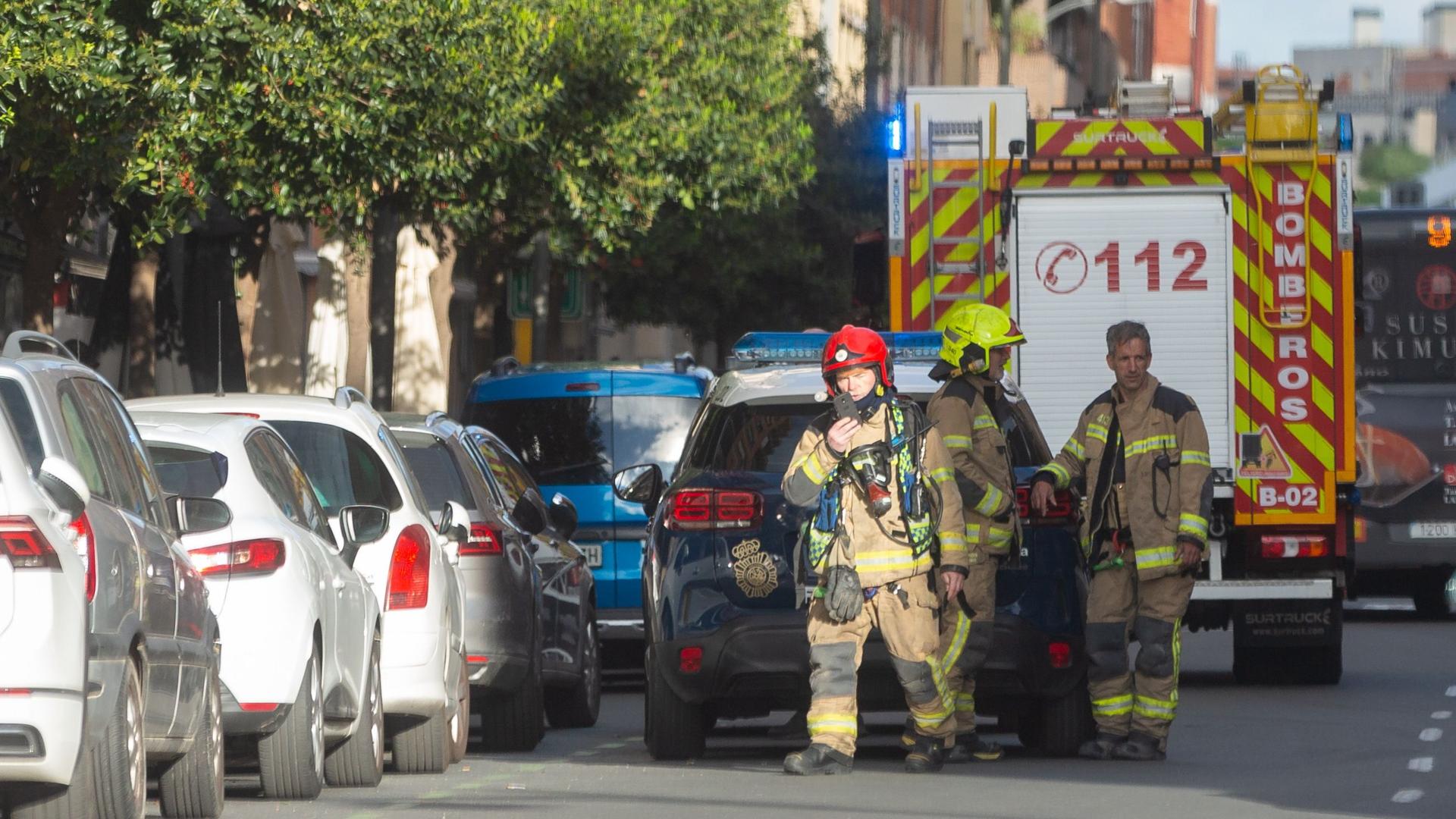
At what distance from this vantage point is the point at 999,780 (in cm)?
1070

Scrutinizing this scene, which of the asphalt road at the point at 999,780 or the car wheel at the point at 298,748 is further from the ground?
the car wheel at the point at 298,748

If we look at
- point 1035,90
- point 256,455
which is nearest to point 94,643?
point 256,455

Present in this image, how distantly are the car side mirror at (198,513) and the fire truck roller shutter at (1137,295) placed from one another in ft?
20.9

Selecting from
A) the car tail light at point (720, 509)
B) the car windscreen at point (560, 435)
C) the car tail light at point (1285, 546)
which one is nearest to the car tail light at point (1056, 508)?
the car tail light at point (720, 509)

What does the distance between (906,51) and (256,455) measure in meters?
59.9

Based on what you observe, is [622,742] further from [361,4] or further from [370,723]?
[361,4]

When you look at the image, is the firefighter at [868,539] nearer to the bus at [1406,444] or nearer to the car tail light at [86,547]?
the car tail light at [86,547]

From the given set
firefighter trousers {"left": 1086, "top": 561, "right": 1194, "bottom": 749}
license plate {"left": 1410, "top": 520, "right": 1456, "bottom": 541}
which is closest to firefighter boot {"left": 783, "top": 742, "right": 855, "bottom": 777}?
firefighter trousers {"left": 1086, "top": 561, "right": 1194, "bottom": 749}

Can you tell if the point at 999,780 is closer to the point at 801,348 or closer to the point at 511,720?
the point at 801,348

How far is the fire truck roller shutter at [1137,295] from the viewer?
48.0 feet

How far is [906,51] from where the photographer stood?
68.7m

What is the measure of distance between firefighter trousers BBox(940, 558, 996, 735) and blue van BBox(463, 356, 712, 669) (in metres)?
6.13

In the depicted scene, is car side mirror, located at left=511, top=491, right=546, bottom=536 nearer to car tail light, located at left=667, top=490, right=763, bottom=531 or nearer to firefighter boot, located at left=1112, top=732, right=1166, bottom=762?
car tail light, located at left=667, top=490, right=763, bottom=531

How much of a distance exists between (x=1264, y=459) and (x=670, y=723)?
4.43 m
